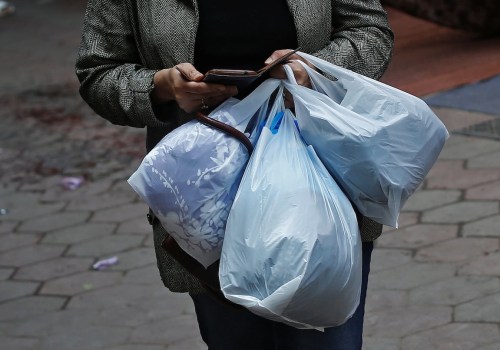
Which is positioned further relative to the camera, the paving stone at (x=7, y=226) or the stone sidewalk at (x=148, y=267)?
the paving stone at (x=7, y=226)

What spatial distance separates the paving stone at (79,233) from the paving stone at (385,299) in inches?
65.3

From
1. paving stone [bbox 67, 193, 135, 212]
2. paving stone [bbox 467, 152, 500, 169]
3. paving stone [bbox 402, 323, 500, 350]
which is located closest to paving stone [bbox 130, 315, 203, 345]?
paving stone [bbox 402, 323, 500, 350]

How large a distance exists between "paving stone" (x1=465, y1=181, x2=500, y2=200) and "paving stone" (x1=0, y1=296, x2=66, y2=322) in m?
2.04

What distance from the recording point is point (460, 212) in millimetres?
5234

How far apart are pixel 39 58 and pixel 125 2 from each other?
7.65 metres

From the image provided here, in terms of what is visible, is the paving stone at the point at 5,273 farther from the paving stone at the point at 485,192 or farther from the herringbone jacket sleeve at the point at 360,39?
the herringbone jacket sleeve at the point at 360,39

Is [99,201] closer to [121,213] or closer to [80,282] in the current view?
[121,213]

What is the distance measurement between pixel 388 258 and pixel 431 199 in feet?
2.26

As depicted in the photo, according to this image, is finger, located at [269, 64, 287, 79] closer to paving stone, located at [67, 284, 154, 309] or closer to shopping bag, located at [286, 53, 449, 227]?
shopping bag, located at [286, 53, 449, 227]

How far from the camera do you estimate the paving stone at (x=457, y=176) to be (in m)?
5.56

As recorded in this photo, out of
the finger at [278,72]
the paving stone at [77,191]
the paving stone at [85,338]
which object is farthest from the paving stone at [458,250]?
the finger at [278,72]

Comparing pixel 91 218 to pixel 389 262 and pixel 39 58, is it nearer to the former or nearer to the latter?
pixel 389 262

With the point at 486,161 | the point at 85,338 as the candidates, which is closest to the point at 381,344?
the point at 85,338

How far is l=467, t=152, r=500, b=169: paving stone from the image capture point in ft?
18.8
